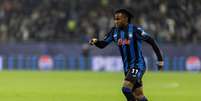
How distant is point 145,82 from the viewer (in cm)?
2688

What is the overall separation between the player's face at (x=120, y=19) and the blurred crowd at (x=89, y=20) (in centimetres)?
2499

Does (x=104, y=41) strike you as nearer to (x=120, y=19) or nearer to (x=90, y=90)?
(x=120, y=19)

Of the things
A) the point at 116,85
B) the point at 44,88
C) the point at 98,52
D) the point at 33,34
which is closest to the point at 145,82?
the point at 116,85

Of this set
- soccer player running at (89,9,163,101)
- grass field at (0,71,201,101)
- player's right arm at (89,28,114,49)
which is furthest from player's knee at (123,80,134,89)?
grass field at (0,71,201,101)

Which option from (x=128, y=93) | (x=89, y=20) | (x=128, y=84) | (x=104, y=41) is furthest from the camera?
(x=89, y=20)

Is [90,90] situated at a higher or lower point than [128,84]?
lower

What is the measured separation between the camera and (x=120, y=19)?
1275cm

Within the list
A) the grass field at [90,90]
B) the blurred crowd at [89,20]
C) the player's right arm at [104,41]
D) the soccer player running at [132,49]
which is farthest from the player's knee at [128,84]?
the blurred crowd at [89,20]

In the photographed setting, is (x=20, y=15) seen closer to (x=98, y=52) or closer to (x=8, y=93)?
(x=98, y=52)

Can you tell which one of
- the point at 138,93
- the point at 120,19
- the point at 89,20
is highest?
the point at 89,20

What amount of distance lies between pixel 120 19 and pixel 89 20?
2711cm

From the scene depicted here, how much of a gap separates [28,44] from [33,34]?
4.30 ft

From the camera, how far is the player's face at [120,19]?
1271 centimetres

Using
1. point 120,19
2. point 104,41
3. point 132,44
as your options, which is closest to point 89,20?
point 104,41
